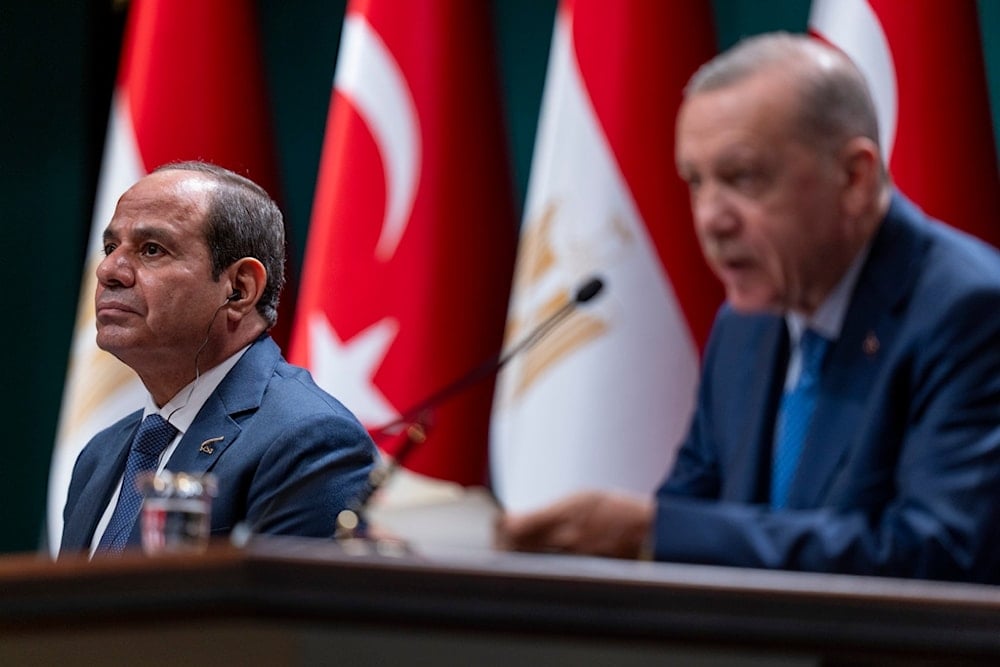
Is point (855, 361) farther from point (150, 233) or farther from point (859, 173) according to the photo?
point (150, 233)

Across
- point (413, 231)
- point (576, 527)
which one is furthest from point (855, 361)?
point (413, 231)

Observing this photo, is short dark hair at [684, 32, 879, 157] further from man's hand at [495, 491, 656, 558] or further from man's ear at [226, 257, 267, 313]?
man's ear at [226, 257, 267, 313]

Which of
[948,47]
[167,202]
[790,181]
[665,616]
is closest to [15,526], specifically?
[167,202]

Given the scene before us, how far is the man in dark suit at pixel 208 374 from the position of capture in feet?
9.12

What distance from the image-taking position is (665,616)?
4.76ft

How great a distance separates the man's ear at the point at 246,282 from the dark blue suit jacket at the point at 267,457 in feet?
0.30

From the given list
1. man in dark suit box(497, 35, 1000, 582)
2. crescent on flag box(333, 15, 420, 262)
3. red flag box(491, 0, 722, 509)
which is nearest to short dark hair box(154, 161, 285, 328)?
A: red flag box(491, 0, 722, 509)

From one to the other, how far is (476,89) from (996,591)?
110 inches

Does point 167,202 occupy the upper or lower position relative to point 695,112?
lower

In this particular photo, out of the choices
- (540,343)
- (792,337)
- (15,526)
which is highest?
(792,337)

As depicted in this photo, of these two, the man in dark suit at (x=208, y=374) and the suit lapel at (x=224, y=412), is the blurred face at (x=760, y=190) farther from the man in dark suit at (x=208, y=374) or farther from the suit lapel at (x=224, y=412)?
the suit lapel at (x=224, y=412)

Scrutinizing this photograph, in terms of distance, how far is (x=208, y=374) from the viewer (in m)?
3.01

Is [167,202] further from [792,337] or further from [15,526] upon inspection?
[15,526]

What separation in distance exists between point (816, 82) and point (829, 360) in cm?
39
